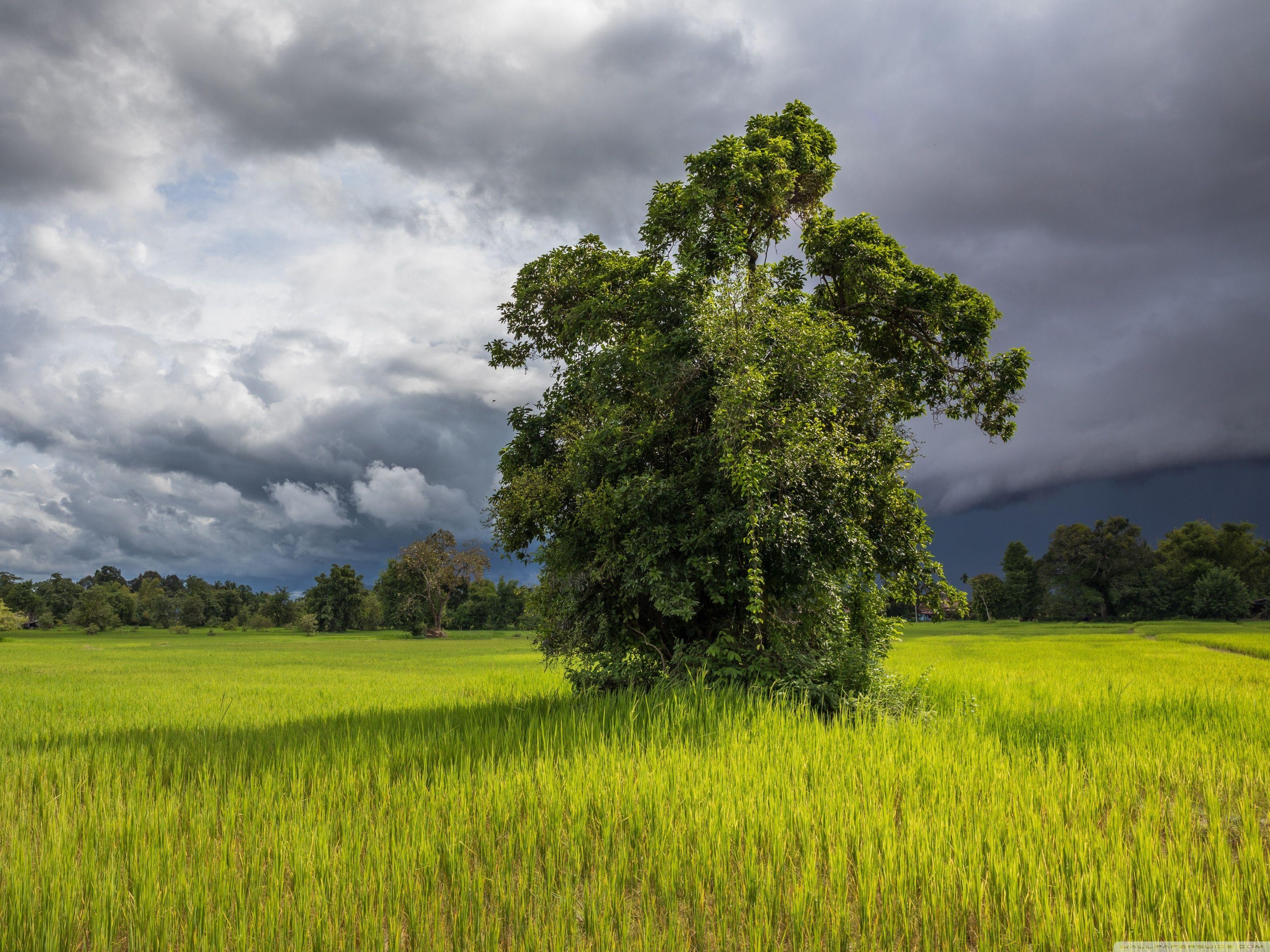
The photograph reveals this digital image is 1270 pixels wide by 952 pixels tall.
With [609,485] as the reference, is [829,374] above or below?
above

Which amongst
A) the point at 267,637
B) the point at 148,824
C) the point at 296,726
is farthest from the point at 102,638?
the point at 148,824

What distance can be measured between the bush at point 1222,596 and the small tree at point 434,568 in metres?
107

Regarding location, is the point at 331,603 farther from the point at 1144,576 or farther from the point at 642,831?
the point at 1144,576

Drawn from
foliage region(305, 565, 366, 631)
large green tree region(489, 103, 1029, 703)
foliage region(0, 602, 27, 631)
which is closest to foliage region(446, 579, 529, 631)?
foliage region(305, 565, 366, 631)

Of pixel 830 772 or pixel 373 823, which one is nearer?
pixel 373 823

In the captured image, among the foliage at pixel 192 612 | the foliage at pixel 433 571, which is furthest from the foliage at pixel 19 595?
the foliage at pixel 433 571

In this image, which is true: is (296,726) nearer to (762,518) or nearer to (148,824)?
(148,824)

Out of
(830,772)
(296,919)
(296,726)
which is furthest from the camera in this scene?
(296,726)

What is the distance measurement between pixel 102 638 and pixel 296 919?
100362mm

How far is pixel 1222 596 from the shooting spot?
9219 centimetres

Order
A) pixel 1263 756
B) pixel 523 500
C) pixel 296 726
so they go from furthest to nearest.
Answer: pixel 523 500
pixel 296 726
pixel 1263 756

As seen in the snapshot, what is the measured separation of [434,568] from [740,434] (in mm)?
74585

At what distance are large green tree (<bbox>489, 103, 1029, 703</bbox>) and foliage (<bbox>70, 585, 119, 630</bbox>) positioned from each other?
116748 mm

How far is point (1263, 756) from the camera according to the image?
8.52 m
